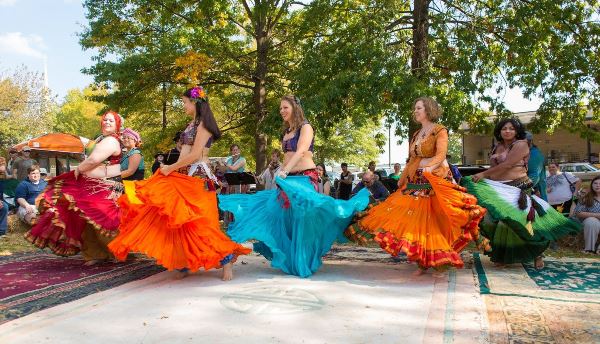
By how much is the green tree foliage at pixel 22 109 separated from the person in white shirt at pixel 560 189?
30.1 metres

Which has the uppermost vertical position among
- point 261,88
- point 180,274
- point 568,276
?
point 261,88

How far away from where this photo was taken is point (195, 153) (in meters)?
4.77

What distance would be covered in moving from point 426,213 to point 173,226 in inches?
96.0

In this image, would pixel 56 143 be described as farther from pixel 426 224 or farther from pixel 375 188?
pixel 426 224

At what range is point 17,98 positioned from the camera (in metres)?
31.0

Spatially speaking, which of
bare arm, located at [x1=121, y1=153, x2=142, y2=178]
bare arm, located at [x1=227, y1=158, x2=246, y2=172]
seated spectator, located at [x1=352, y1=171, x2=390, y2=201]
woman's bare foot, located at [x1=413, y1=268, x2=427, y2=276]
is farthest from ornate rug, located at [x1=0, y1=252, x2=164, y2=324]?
seated spectator, located at [x1=352, y1=171, x2=390, y2=201]

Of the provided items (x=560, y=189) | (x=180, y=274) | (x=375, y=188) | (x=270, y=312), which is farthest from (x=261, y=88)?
(x=270, y=312)

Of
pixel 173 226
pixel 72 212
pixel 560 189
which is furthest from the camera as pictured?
pixel 560 189

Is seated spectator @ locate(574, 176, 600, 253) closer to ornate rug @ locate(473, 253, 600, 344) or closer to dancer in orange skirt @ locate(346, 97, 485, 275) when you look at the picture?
ornate rug @ locate(473, 253, 600, 344)

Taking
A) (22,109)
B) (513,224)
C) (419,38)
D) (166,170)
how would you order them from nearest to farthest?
(166,170)
(513,224)
(419,38)
(22,109)

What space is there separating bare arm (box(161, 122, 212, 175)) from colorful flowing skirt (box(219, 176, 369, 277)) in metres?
0.57

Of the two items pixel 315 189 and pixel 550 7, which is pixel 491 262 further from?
pixel 550 7

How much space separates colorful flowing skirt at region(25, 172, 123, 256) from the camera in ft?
17.7

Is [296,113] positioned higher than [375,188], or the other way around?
[296,113]
